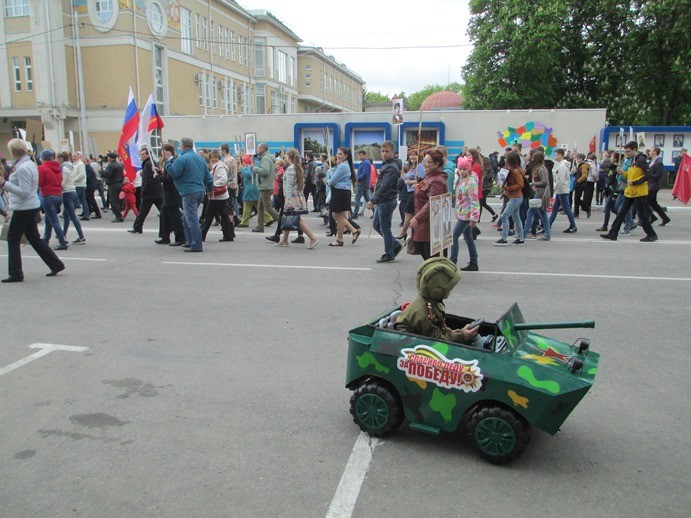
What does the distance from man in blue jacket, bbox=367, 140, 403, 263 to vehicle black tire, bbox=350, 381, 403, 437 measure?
19.0 feet

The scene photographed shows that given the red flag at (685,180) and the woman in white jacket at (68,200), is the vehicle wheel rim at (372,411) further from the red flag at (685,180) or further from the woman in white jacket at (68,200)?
the red flag at (685,180)

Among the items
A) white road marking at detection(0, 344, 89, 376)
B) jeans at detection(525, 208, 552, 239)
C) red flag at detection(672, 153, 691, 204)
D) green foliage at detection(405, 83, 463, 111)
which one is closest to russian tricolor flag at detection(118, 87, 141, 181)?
white road marking at detection(0, 344, 89, 376)

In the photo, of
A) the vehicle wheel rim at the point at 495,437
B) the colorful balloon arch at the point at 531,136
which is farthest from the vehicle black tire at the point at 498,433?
the colorful balloon arch at the point at 531,136

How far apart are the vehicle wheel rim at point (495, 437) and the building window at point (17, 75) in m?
42.8

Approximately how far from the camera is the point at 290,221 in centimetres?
1056

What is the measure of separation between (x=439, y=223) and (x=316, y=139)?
76.6ft

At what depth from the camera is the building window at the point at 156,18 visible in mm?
39406

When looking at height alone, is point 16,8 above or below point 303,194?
above

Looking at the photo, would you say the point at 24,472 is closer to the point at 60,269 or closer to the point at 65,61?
the point at 60,269

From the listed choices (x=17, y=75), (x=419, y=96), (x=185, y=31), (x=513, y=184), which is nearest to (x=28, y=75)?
(x=17, y=75)

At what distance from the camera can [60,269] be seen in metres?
8.38

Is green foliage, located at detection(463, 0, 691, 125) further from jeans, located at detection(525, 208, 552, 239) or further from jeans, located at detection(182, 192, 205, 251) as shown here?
jeans, located at detection(182, 192, 205, 251)

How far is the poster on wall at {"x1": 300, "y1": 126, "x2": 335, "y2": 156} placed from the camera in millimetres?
28234

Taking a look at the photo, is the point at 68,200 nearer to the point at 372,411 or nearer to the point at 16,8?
the point at 372,411
